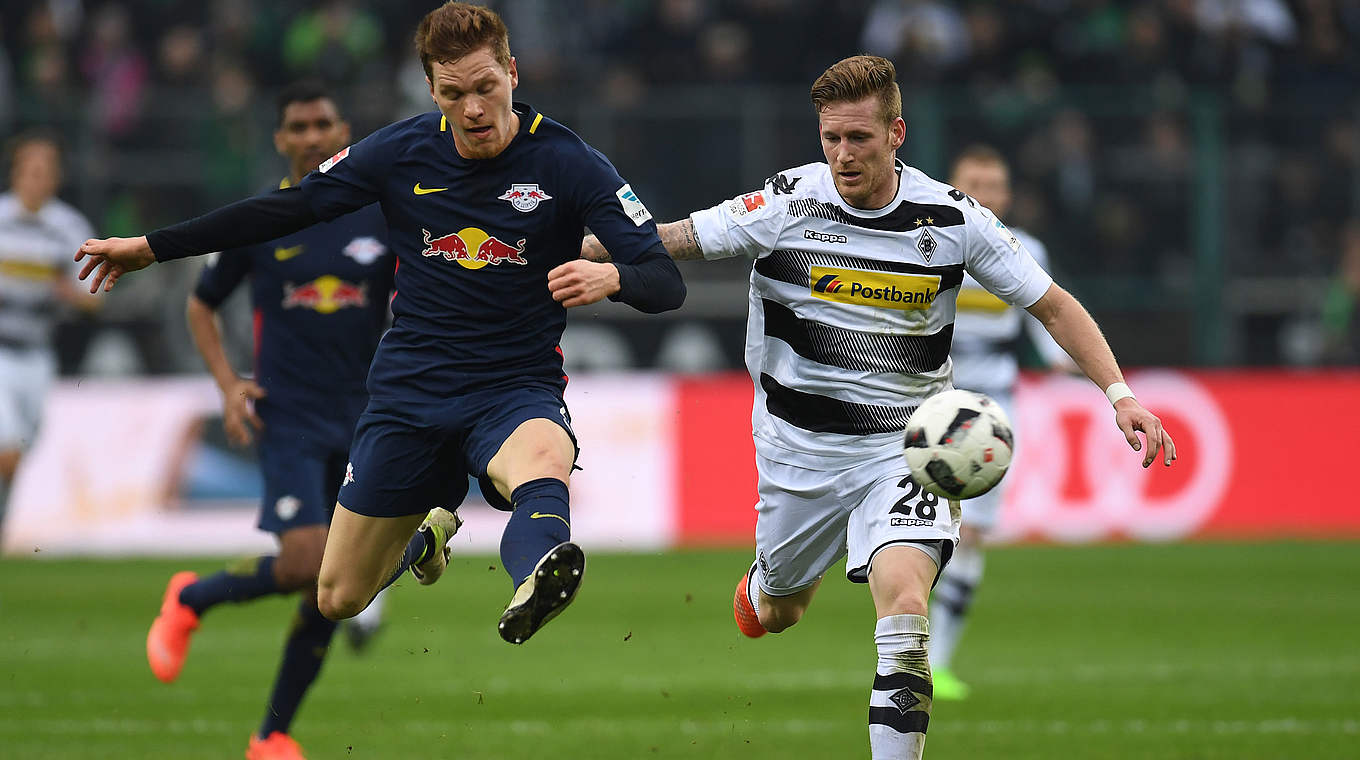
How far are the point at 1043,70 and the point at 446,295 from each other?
13600 millimetres

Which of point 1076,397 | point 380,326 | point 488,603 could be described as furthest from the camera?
point 1076,397

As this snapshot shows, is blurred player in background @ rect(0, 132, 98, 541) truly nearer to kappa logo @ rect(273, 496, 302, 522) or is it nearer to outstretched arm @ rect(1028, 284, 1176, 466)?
kappa logo @ rect(273, 496, 302, 522)

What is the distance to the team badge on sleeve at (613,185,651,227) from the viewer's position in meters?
6.06

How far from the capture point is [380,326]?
8164mm

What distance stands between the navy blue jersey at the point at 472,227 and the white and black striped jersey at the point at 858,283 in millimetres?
574

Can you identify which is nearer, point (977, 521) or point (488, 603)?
point (977, 521)

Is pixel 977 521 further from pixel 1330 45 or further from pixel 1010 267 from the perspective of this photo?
pixel 1330 45

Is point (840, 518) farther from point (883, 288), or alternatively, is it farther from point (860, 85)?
point (860, 85)

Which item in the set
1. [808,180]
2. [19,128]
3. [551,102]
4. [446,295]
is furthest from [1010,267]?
[19,128]

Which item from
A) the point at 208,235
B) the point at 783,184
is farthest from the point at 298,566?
the point at 783,184

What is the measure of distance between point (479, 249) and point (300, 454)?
7.32 feet

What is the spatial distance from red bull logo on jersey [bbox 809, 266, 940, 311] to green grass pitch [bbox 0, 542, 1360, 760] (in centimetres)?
219

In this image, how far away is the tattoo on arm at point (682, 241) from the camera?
646 cm

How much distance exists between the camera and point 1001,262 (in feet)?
20.9
